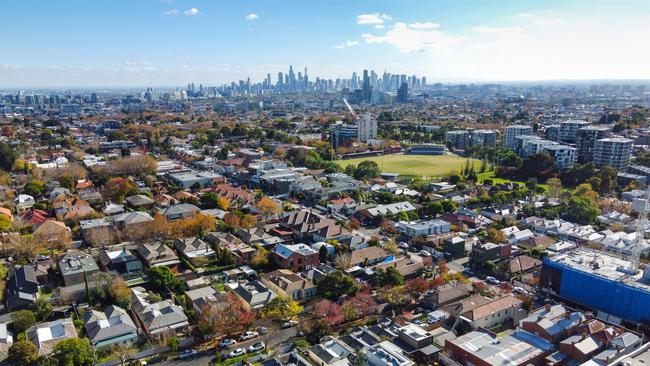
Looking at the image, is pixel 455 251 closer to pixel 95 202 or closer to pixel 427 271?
pixel 427 271

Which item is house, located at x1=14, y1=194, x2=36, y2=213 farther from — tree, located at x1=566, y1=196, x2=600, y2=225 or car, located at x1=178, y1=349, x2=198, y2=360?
tree, located at x1=566, y1=196, x2=600, y2=225

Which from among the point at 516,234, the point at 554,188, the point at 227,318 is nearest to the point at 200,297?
the point at 227,318

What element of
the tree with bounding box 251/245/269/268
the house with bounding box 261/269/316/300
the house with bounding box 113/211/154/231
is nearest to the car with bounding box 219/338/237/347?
the house with bounding box 261/269/316/300

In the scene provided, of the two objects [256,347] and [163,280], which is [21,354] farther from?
[256,347]

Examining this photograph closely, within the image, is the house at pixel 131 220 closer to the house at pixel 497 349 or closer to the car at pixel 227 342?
the car at pixel 227 342

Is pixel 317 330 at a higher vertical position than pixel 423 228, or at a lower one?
lower

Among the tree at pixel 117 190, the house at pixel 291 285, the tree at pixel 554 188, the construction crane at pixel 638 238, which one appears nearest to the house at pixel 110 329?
the house at pixel 291 285
